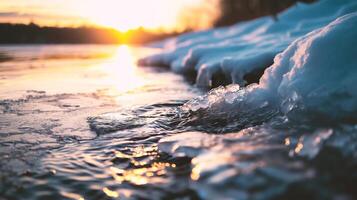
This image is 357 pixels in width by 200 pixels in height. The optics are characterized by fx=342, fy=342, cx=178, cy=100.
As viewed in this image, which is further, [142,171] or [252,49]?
[252,49]

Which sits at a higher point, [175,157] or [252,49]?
[252,49]

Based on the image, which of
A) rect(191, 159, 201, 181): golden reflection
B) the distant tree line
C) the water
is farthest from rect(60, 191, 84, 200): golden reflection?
the distant tree line

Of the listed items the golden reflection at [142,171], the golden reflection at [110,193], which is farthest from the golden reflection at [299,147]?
the golden reflection at [110,193]

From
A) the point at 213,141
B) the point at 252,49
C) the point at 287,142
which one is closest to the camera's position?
the point at 287,142

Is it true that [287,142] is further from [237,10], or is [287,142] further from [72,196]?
[237,10]

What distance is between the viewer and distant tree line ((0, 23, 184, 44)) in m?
55.1

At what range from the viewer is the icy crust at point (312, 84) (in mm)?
3148

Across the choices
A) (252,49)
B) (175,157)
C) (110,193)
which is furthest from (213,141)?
(252,49)

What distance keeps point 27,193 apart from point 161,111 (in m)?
2.72

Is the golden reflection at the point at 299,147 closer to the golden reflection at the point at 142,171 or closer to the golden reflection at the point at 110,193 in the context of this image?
the golden reflection at the point at 142,171

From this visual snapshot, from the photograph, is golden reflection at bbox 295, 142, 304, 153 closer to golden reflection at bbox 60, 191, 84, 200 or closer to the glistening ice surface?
the glistening ice surface

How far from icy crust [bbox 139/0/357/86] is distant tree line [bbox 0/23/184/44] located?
45.8 metres

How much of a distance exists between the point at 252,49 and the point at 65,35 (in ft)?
209

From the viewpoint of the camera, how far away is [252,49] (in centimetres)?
883
